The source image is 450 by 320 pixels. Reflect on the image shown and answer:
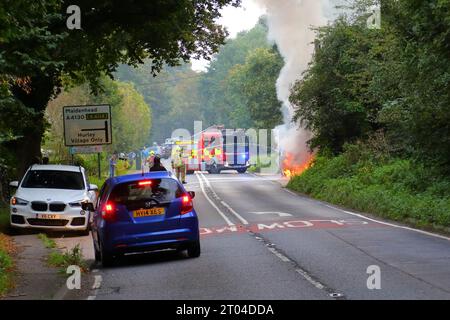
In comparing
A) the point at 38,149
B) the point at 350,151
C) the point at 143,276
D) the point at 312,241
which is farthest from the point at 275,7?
the point at 143,276

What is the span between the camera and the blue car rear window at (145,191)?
14.3 m

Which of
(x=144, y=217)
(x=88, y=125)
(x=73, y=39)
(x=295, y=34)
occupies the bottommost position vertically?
(x=144, y=217)

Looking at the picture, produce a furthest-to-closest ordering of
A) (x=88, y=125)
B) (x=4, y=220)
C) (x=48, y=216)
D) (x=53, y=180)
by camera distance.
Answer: (x=88, y=125) → (x=4, y=220) → (x=53, y=180) → (x=48, y=216)

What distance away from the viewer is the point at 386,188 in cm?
2781

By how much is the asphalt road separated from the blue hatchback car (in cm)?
41

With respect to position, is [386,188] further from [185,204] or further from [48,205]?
[185,204]

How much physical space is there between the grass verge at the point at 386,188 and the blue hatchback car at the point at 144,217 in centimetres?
836

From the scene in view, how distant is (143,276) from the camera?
12.8m

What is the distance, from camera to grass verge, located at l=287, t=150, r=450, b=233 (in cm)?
2181

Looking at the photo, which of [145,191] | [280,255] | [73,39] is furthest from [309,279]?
[73,39]

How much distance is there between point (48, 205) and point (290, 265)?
8.67m

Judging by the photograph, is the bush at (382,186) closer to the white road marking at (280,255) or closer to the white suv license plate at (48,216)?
the white road marking at (280,255)

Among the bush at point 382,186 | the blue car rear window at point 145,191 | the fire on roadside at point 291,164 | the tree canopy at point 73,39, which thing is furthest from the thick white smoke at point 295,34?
the blue car rear window at point 145,191
